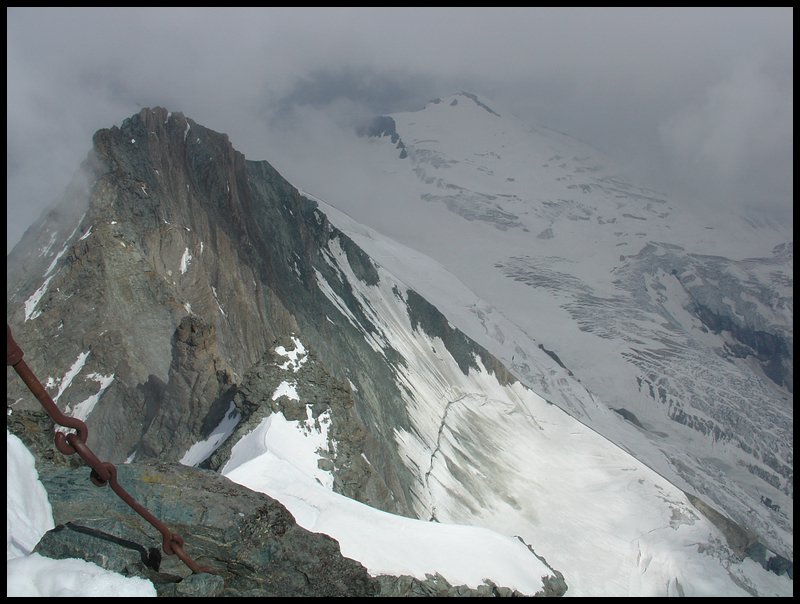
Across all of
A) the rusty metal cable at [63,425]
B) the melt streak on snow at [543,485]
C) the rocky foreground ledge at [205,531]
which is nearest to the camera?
the rusty metal cable at [63,425]

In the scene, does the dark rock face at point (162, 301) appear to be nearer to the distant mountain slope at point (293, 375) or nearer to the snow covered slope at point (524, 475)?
the distant mountain slope at point (293, 375)

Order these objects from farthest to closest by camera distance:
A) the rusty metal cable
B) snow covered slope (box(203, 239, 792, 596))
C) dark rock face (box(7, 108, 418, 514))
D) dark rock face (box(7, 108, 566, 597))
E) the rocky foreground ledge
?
1. snow covered slope (box(203, 239, 792, 596))
2. dark rock face (box(7, 108, 418, 514))
3. dark rock face (box(7, 108, 566, 597))
4. the rocky foreground ledge
5. the rusty metal cable

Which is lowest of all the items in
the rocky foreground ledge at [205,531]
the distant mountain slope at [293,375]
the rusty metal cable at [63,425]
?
the rocky foreground ledge at [205,531]

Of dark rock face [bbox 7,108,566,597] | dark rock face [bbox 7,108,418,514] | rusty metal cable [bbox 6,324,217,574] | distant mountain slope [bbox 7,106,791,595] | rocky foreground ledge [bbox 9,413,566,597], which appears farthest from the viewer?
dark rock face [bbox 7,108,418,514]

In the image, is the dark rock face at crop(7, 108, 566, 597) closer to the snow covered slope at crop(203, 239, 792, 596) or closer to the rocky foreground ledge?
the rocky foreground ledge

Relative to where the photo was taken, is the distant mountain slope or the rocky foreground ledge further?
the distant mountain slope

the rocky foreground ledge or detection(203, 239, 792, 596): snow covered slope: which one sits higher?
detection(203, 239, 792, 596): snow covered slope

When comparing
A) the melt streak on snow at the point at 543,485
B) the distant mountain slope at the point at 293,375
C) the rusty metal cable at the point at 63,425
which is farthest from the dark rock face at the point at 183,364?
the melt streak on snow at the point at 543,485

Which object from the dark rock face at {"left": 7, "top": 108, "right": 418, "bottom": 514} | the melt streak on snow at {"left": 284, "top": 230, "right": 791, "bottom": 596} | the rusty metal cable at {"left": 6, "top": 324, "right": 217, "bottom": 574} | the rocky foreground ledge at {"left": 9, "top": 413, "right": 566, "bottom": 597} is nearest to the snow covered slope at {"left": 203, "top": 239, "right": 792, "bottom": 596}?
the melt streak on snow at {"left": 284, "top": 230, "right": 791, "bottom": 596}

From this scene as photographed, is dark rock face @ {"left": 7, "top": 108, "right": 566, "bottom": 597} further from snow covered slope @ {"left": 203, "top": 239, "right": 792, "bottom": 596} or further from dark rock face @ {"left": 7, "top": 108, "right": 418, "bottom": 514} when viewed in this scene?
snow covered slope @ {"left": 203, "top": 239, "right": 792, "bottom": 596}

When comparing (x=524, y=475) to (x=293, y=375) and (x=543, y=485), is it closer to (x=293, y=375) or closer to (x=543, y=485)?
(x=543, y=485)

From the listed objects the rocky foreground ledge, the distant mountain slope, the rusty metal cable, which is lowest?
the rocky foreground ledge

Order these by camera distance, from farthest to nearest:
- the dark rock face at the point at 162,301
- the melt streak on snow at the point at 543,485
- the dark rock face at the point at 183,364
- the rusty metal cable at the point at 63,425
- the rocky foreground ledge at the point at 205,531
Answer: the melt streak on snow at the point at 543,485 → the dark rock face at the point at 162,301 → the dark rock face at the point at 183,364 → the rocky foreground ledge at the point at 205,531 → the rusty metal cable at the point at 63,425

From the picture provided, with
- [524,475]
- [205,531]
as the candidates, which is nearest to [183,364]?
[205,531]
